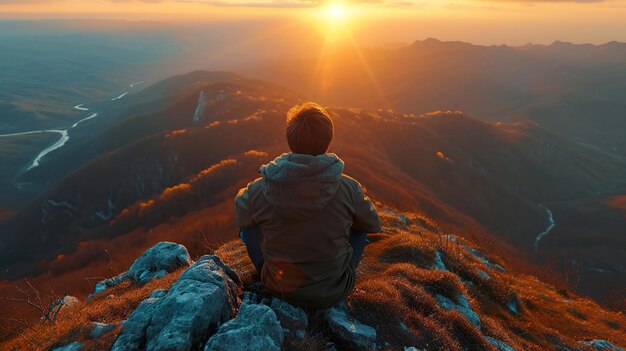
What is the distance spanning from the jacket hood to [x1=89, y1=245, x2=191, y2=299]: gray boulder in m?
7.99

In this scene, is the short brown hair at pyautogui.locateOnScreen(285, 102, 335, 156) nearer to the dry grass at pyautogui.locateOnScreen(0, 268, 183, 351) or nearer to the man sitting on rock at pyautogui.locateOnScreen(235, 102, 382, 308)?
the man sitting on rock at pyautogui.locateOnScreen(235, 102, 382, 308)

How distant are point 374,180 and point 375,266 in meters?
42.6

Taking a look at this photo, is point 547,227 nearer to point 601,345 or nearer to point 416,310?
point 601,345

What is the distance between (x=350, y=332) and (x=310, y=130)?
3876mm

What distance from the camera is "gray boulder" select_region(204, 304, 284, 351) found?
17.5 ft

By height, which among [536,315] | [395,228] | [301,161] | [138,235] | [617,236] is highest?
[301,161]

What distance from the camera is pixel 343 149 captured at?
77.2 m

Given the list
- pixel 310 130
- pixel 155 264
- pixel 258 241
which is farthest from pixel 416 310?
pixel 155 264

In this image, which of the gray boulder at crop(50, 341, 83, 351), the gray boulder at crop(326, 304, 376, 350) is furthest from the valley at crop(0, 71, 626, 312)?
the gray boulder at crop(50, 341, 83, 351)

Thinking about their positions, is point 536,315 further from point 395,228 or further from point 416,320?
point 416,320

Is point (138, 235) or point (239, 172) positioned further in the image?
point (239, 172)

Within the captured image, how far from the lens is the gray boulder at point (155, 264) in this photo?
12702 millimetres

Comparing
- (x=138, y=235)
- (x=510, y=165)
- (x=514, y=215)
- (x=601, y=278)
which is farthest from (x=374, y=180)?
(x=510, y=165)

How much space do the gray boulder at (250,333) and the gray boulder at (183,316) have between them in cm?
33
